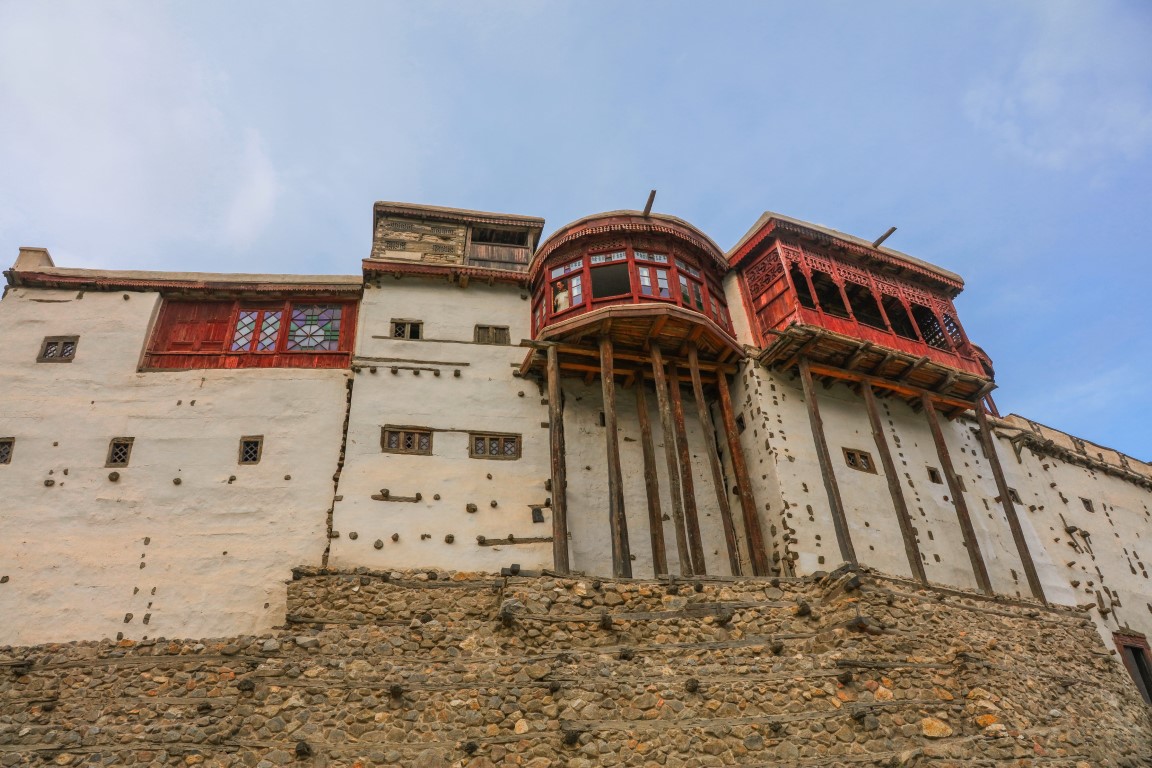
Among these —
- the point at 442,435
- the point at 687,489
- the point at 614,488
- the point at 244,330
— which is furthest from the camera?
the point at 244,330

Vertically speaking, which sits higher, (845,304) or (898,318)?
(898,318)

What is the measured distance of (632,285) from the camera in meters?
17.5

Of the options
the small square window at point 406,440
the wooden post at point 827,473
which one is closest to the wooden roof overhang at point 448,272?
the small square window at point 406,440

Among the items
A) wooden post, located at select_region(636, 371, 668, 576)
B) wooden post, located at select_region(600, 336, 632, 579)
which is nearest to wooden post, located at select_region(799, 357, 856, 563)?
wooden post, located at select_region(636, 371, 668, 576)

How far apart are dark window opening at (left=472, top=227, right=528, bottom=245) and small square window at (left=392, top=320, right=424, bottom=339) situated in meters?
4.57

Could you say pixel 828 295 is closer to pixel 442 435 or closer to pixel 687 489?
pixel 687 489

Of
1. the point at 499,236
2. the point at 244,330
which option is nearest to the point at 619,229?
the point at 499,236

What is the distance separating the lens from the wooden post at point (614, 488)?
13.9m

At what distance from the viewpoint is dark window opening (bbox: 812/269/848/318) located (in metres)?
21.6

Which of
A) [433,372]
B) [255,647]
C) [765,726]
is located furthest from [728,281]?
[255,647]

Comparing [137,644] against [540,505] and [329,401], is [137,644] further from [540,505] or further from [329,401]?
[540,505]

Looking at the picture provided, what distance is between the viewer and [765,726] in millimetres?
10836

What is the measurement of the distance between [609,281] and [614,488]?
7.14 meters

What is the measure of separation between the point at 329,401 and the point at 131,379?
4604mm
